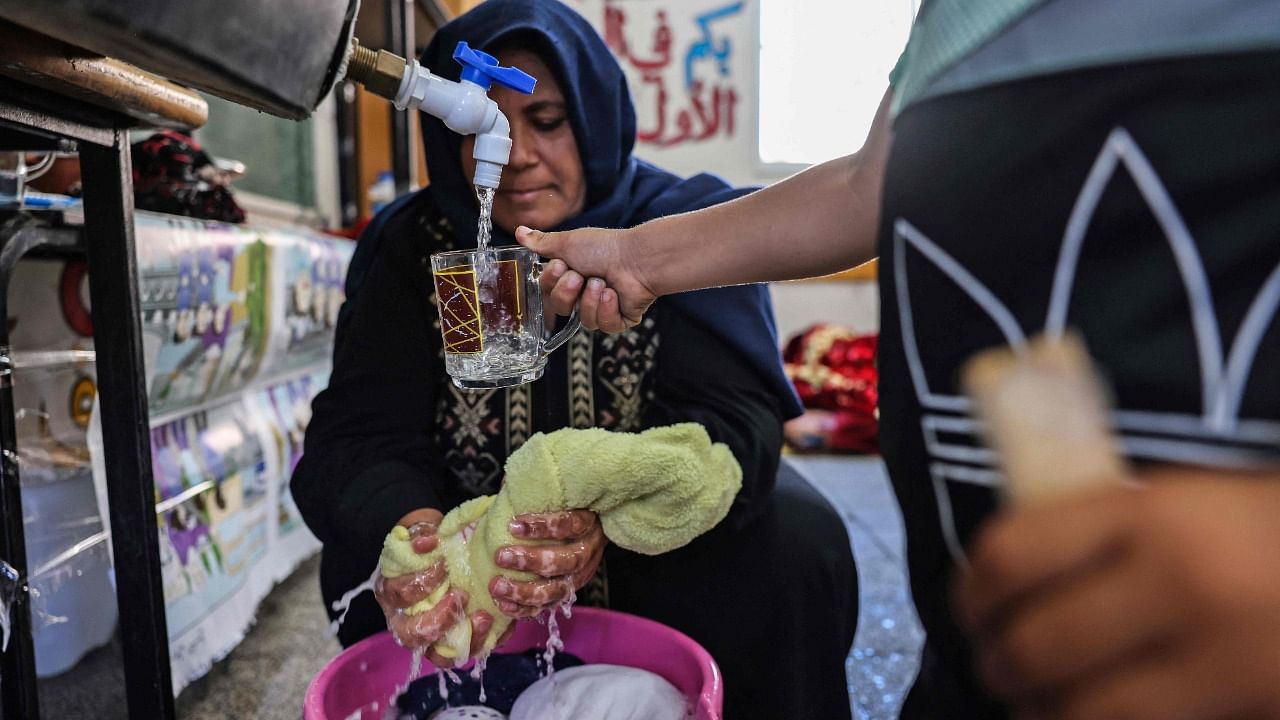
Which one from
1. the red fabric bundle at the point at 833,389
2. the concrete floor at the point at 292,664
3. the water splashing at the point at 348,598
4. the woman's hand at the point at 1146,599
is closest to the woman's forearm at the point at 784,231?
the woman's hand at the point at 1146,599

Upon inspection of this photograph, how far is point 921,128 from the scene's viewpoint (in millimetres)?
304

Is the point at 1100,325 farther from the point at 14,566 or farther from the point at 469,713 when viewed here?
the point at 14,566

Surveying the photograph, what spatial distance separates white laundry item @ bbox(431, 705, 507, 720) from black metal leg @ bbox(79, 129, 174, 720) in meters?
0.25

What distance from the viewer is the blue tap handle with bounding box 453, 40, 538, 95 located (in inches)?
21.3

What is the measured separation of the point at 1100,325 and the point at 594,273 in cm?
43

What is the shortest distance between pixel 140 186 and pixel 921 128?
1172mm

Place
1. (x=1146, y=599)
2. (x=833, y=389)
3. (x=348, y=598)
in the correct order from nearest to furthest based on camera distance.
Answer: (x=1146, y=599), (x=348, y=598), (x=833, y=389)

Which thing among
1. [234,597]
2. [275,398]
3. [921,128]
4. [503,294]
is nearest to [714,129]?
[275,398]

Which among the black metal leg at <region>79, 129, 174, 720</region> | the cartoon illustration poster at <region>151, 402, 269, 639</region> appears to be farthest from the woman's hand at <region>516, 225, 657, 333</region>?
the cartoon illustration poster at <region>151, 402, 269, 639</region>

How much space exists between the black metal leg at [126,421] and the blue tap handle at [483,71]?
33 cm

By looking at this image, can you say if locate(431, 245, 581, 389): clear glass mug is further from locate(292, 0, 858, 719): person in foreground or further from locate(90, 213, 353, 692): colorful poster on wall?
locate(90, 213, 353, 692): colorful poster on wall

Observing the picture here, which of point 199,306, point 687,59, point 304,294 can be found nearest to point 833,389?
point 687,59

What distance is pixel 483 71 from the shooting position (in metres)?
0.55

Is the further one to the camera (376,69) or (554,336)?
(554,336)
